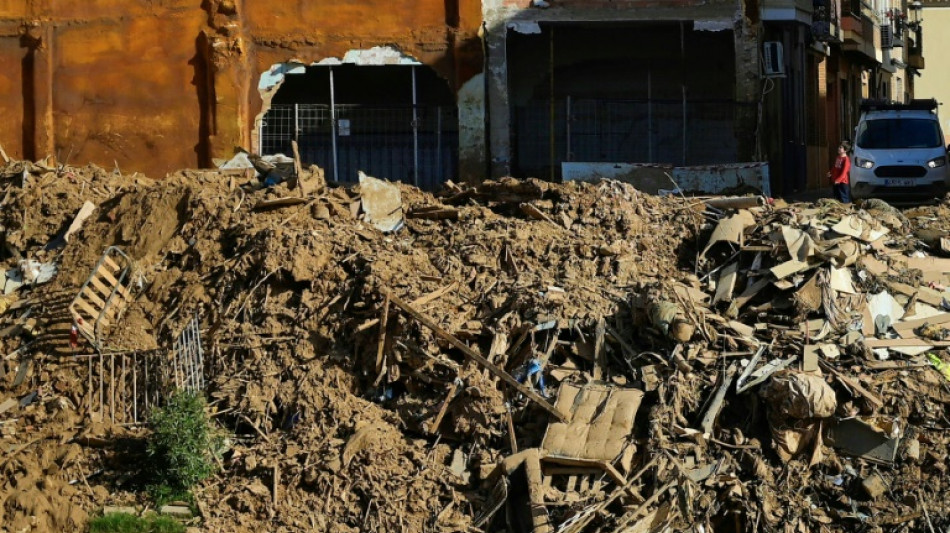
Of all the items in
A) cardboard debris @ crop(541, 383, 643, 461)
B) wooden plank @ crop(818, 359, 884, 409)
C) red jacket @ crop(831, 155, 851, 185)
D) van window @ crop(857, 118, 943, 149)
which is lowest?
cardboard debris @ crop(541, 383, 643, 461)

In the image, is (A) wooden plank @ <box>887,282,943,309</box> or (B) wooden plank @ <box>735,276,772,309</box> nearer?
(B) wooden plank @ <box>735,276,772,309</box>

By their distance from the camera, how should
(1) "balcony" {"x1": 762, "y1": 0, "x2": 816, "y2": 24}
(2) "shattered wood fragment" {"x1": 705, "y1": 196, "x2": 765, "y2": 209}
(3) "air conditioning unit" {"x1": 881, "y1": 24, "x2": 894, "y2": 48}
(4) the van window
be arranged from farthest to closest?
1. (3) "air conditioning unit" {"x1": 881, "y1": 24, "x2": 894, "y2": 48}
2. (1) "balcony" {"x1": 762, "y1": 0, "x2": 816, "y2": 24}
3. (4) the van window
4. (2) "shattered wood fragment" {"x1": 705, "y1": 196, "x2": 765, "y2": 209}

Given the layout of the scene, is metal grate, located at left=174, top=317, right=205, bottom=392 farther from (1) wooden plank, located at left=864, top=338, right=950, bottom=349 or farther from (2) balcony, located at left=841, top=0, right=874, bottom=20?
(2) balcony, located at left=841, top=0, right=874, bottom=20

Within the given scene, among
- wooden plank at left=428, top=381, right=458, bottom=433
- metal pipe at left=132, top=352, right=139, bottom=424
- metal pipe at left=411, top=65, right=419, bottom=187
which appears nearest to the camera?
wooden plank at left=428, top=381, right=458, bottom=433

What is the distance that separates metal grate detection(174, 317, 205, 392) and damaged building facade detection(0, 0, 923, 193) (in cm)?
1074

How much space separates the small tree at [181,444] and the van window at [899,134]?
49.5 feet

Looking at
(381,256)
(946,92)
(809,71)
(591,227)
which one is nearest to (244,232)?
(381,256)

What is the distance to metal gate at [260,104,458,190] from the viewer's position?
23.7 metres

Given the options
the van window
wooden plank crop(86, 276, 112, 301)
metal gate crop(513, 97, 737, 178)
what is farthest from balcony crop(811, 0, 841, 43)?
wooden plank crop(86, 276, 112, 301)

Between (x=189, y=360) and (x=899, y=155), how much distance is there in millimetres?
14233

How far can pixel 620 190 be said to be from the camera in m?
14.5

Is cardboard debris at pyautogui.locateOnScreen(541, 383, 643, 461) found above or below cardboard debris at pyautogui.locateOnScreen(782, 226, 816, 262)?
below

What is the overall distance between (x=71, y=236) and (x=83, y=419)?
10.8ft

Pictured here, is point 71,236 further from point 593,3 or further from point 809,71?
point 809,71
